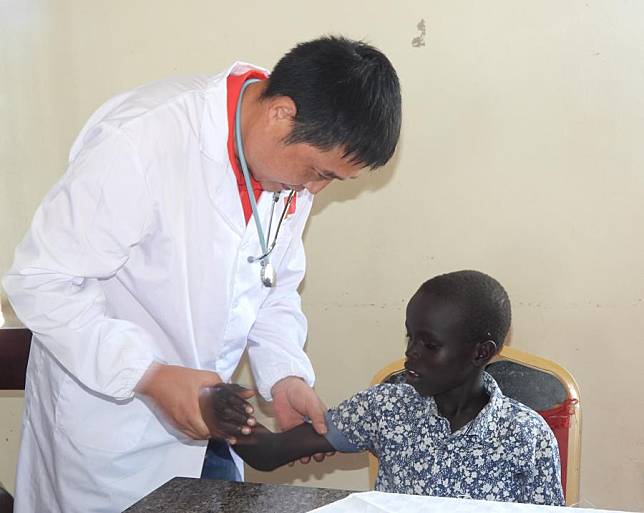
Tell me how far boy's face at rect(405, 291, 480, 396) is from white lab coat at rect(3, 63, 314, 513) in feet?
0.91

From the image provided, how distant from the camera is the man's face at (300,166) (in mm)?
1538

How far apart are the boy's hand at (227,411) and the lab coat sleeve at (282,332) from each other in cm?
45

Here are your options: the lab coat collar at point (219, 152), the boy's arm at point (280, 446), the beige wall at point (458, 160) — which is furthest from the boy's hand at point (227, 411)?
the beige wall at point (458, 160)

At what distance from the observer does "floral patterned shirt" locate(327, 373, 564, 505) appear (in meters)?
1.60

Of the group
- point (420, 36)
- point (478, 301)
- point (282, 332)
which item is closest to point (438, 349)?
point (478, 301)

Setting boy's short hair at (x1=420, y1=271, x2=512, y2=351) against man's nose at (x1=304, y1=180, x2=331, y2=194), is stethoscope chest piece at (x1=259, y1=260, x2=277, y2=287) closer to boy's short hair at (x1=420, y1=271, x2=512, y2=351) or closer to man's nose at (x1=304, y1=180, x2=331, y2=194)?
man's nose at (x1=304, y1=180, x2=331, y2=194)

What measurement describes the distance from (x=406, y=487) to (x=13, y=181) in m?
1.70

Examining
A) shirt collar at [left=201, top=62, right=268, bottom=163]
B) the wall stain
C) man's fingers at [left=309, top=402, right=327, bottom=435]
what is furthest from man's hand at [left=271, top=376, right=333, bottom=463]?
the wall stain

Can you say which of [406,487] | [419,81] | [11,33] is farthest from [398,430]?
[11,33]

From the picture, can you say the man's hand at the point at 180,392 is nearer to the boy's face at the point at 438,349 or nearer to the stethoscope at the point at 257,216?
the stethoscope at the point at 257,216

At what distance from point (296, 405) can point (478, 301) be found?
1.42 ft

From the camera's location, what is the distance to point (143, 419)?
174cm

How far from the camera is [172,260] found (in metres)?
1.67

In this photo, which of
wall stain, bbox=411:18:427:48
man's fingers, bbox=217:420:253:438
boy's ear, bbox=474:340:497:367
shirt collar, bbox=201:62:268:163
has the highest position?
wall stain, bbox=411:18:427:48
